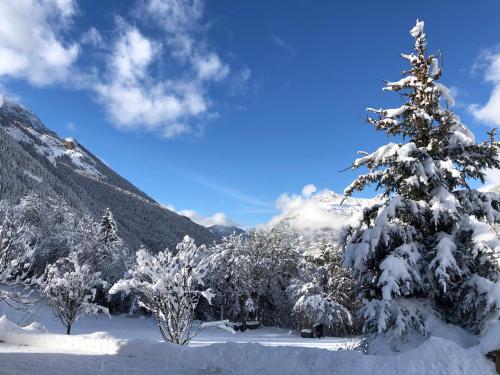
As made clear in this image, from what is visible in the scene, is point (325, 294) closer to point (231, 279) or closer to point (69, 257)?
point (231, 279)

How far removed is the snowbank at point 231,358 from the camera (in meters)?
6.76

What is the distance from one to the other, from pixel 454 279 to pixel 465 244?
0.91 metres

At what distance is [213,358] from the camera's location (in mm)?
9227

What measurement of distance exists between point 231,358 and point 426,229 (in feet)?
17.8

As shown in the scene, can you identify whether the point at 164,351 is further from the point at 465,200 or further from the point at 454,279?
the point at 465,200

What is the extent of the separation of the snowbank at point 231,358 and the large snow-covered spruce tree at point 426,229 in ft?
6.22

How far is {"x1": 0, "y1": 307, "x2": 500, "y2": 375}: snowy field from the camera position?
6.79m

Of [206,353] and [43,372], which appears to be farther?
[206,353]

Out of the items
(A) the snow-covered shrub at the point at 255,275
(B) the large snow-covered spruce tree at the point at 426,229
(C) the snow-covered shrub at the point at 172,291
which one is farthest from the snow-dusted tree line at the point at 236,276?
(B) the large snow-covered spruce tree at the point at 426,229

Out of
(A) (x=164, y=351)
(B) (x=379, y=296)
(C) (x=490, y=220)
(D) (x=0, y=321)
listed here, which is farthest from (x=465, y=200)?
(D) (x=0, y=321)

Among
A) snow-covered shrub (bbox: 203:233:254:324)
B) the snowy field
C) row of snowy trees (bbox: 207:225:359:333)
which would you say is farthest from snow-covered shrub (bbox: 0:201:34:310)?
snow-covered shrub (bbox: 203:233:254:324)

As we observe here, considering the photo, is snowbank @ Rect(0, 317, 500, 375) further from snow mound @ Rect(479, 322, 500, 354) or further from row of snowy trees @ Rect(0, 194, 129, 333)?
row of snowy trees @ Rect(0, 194, 129, 333)

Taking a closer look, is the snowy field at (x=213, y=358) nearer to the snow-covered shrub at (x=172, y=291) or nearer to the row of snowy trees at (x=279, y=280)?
the snow-covered shrub at (x=172, y=291)

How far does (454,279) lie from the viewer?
9562 mm
